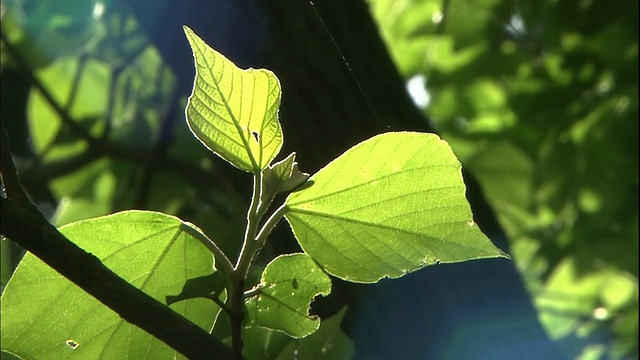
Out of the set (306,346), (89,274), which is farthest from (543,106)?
(89,274)

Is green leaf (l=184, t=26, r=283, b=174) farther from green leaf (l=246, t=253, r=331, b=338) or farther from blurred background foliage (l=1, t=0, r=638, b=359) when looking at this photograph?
blurred background foliage (l=1, t=0, r=638, b=359)

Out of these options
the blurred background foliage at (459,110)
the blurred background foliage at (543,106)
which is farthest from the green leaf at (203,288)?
the blurred background foliage at (543,106)

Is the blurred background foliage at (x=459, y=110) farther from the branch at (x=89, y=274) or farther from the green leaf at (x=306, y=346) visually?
the branch at (x=89, y=274)

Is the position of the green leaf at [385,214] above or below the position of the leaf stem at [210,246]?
below

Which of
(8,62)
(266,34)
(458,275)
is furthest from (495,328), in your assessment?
(8,62)

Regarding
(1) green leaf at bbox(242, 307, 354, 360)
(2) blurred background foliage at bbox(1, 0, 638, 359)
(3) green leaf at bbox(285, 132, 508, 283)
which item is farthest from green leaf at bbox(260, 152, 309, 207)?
(2) blurred background foliage at bbox(1, 0, 638, 359)

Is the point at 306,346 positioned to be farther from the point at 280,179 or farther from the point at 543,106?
the point at 543,106

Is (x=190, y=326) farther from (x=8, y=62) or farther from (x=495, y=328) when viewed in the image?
(x=8, y=62)
